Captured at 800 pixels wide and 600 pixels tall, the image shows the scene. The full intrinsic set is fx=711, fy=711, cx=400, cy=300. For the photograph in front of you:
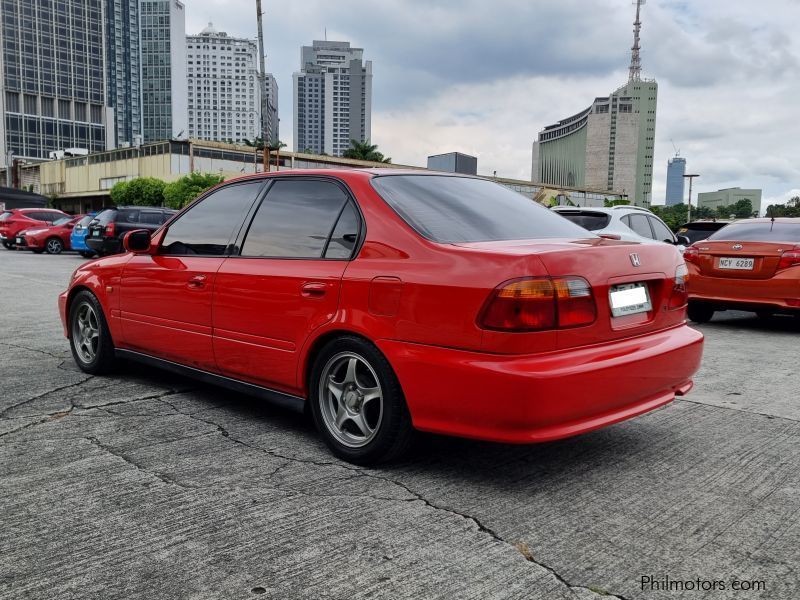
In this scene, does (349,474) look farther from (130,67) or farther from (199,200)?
(130,67)

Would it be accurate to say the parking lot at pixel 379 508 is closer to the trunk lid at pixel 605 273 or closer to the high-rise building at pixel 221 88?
the trunk lid at pixel 605 273

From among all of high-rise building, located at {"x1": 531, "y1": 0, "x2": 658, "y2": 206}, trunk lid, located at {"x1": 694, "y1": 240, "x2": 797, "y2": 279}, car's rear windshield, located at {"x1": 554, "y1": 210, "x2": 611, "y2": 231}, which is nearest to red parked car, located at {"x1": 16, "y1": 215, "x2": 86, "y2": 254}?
car's rear windshield, located at {"x1": 554, "y1": 210, "x2": 611, "y2": 231}

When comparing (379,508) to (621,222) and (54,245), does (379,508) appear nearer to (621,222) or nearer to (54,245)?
(621,222)

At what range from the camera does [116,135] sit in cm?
15200

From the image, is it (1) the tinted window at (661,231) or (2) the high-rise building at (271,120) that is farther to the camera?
(2) the high-rise building at (271,120)

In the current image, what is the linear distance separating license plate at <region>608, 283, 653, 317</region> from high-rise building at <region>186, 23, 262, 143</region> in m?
161

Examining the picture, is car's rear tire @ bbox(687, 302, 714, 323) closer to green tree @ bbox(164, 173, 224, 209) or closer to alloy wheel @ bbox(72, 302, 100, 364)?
alloy wheel @ bbox(72, 302, 100, 364)

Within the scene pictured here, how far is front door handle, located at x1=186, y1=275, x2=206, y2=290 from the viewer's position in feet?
13.9

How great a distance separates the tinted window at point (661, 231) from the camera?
10.1 m

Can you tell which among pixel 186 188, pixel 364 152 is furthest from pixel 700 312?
pixel 364 152

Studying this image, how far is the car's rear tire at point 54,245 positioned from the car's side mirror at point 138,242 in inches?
903

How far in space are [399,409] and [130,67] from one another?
16978 cm

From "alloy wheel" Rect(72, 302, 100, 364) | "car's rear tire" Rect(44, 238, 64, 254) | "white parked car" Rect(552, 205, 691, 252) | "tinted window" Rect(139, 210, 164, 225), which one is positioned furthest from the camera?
"car's rear tire" Rect(44, 238, 64, 254)

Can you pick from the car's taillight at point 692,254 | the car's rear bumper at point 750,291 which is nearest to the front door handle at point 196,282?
the car's rear bumper at point 750,291
